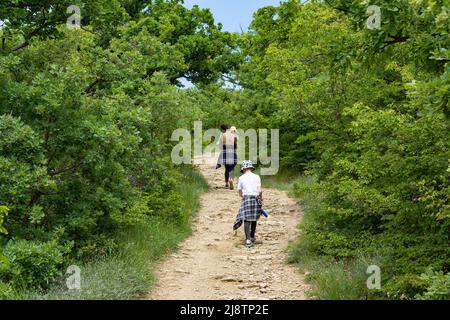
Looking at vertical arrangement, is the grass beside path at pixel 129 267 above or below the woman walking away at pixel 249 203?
below

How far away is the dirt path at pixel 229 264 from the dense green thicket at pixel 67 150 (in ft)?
1.98

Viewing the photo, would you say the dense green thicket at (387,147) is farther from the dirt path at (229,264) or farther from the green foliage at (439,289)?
the dirt path at (229,264)

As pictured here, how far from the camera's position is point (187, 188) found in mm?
14625

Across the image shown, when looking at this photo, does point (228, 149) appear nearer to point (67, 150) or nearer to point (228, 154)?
point (228, 154)

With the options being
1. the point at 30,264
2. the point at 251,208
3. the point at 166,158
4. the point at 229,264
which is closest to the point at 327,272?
the point at 229,264

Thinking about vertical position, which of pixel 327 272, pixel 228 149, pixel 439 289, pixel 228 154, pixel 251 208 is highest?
pixel 228 149

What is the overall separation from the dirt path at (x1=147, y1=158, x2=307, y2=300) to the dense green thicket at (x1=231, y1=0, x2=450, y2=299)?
72 centimetres

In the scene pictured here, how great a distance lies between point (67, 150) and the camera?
8.23 m

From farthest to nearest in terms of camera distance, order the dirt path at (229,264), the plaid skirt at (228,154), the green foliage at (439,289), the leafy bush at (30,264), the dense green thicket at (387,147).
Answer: the plaid skirt at (228,154) → the dirt path at (229,264) → the leafy bush at (30,264) → the dense green thicket at (387,147) → the green foliage at (439,289)

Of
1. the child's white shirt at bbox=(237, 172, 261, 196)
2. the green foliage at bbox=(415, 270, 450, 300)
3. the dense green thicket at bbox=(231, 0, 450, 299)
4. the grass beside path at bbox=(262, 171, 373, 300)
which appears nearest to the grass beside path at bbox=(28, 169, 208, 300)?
the child's white shirt at bbox=(237, 172, 261, 196)

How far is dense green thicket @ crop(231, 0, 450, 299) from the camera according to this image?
20.0ft

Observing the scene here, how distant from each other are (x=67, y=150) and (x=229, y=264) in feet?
10.7

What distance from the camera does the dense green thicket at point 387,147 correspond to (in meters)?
6.10

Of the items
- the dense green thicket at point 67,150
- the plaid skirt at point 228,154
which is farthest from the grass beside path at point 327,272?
the plaid skirt at point 228,154
